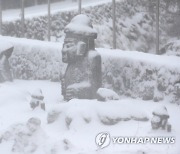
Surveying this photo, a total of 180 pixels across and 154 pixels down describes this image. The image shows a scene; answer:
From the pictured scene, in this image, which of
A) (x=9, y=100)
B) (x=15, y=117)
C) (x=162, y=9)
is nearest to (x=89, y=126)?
(x=15, y=117)

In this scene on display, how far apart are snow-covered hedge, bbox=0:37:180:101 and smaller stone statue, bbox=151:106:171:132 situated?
3008 mm

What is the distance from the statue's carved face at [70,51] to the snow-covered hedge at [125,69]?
2067 mm

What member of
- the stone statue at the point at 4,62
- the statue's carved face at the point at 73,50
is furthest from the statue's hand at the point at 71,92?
the stone statue at the point at 4,62

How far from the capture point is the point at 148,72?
12.7 meters

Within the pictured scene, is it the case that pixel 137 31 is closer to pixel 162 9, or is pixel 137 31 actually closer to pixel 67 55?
pixel 162 9

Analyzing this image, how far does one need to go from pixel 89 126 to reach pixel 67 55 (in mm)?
2964

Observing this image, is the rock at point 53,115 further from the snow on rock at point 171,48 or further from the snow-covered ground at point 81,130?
the snow on rock at point 171,48

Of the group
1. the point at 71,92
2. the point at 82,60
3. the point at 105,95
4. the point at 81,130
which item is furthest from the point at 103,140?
the point at 82,60

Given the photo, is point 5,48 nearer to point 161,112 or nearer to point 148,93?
point 148,93

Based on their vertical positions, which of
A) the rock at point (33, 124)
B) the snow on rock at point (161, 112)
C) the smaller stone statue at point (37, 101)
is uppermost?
the snow on rock at point (161, 112)

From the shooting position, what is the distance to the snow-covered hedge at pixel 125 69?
12.3 metres

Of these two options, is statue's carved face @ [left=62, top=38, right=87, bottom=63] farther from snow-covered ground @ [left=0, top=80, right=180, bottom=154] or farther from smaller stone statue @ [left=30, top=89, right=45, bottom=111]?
snow-covered ground @ [left=0, top=80, right=180, bottom=154]

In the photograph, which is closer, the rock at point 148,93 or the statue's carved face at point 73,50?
the statue's carved face at point 73,50

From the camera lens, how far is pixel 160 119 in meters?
9.05
